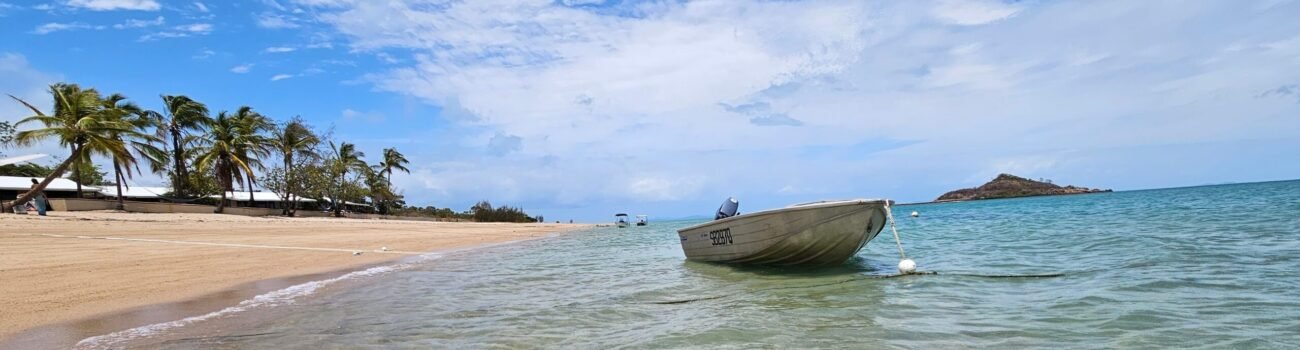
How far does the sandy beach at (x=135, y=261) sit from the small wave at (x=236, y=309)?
73 cm

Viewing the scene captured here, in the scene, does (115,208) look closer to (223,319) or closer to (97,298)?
(97,298)

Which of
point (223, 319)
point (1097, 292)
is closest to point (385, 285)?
point (223, 319)

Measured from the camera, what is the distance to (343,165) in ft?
155

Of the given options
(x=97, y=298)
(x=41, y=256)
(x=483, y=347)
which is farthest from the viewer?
(x=41, y=256)

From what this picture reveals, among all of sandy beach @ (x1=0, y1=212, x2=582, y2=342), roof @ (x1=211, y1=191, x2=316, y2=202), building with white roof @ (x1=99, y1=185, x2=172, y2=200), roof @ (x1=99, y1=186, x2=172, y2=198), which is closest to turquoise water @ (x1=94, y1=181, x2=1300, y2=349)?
sandy beach @ (x1=0, y1=212, x2=582, y2=342)

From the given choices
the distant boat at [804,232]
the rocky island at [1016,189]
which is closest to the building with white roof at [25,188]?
the distant boat at [804,232]

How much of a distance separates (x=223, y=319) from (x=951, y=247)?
1241 centimetres

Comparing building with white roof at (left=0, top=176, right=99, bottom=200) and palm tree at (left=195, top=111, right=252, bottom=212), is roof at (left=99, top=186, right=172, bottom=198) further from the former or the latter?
palm tree at (left=195, top=111, right=252, bottom=212)

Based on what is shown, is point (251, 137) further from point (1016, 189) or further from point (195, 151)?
point (1016, 189)

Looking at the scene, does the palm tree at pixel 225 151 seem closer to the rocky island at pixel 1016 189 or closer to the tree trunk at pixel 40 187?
the tree trunk at pixel 40 187

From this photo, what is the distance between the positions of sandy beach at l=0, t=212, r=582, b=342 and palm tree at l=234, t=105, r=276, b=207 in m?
21.1

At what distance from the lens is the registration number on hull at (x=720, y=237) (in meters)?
10.3

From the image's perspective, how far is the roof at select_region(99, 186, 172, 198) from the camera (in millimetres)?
39188

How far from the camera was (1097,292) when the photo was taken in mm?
6227
